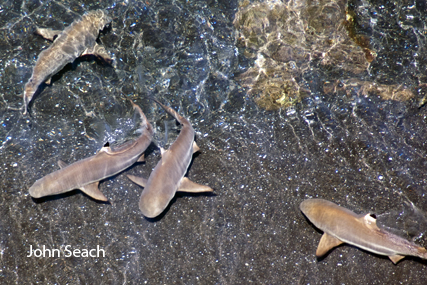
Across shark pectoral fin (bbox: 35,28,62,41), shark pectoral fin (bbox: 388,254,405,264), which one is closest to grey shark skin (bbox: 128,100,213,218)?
shark pectoral fin (bbox: 388,254,405,264)

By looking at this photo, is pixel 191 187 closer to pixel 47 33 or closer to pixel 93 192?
pixel 93 192

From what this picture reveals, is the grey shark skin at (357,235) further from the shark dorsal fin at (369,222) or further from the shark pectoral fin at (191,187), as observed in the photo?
the shark pectoral fin at (191,187)

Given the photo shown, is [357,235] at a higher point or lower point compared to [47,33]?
lower

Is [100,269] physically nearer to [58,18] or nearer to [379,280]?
[379,280]

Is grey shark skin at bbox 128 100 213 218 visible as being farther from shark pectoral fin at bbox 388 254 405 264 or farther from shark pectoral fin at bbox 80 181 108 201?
Result: shark pectoral fin at bbox 388 254 405 264

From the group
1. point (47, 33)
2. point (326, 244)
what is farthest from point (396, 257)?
point (47, 33)

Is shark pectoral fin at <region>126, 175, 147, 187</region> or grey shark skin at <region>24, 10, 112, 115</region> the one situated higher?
grey shark skin at <region>24, 10, 112, 115</region>
